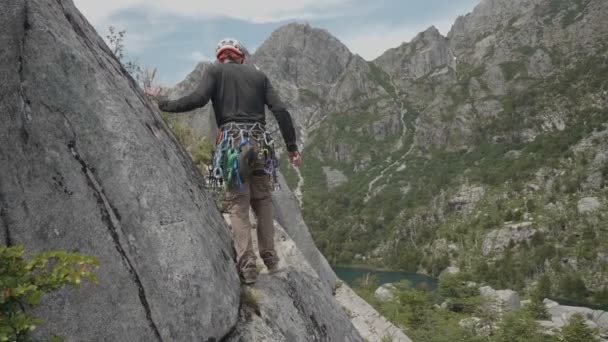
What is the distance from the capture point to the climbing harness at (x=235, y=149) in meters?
7.29

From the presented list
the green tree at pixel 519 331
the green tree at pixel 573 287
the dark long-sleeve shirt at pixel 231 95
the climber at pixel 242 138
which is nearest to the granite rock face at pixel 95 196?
the climber at pixel 242 138

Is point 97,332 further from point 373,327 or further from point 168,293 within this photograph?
point 373,327

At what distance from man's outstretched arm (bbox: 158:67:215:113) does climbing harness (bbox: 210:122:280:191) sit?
556 mm

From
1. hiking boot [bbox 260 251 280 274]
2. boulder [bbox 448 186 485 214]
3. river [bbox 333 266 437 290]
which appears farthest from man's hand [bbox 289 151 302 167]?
boulder [bbox 448 186 485 214]

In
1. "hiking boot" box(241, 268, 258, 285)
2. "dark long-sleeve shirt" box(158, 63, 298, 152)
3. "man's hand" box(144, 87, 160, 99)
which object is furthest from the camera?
"man's hand" box(144, 87, 160, 99)

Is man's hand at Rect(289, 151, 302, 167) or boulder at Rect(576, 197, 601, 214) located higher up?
man's hand at Rect(289, 151, 302, 167)

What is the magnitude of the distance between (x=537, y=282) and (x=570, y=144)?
264 feet

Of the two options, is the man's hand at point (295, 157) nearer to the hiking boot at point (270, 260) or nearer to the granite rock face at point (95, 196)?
the hiking boot at point (270, 260)

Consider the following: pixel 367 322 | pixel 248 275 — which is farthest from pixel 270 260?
pixel 367 322

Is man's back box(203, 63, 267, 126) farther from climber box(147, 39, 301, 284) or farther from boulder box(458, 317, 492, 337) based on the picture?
boulder box(458, 317, 492, 337)

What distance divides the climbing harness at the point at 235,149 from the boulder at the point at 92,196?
122 centimetres

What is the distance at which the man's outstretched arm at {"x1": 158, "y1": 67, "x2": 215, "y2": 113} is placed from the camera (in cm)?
738

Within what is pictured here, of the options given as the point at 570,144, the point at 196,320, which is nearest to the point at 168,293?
the point at 196,320

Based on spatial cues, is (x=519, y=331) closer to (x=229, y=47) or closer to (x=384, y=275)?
(x=229, y=47)
